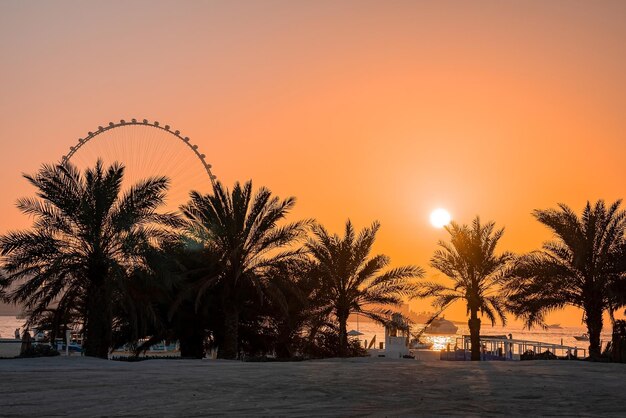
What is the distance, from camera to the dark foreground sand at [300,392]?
10945 mm

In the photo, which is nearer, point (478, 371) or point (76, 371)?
point (76, 371)

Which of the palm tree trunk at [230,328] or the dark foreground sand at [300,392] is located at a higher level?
the palm tree trunk at [230,328]

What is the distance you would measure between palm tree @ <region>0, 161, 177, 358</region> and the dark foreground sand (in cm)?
726

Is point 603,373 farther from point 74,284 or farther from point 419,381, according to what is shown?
point 74,284

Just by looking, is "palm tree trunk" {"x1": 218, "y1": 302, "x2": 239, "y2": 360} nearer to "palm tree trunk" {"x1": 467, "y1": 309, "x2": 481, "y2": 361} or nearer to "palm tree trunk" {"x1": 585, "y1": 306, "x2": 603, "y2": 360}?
"palm tree trunk" {"x1": 467, "y1": 309, "x2": 481, "y2": 361}

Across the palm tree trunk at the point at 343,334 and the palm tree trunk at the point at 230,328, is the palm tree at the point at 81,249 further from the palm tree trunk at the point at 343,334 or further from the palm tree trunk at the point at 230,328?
the palm tree trunk at the point at 343,334

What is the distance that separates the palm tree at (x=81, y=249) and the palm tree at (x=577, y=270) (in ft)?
58.8

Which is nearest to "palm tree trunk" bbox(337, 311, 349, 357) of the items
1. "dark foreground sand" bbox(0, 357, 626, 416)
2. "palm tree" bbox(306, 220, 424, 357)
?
"palm tree" bbox(306, 220, 424, 357)

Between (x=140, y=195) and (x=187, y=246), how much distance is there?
5.45 m

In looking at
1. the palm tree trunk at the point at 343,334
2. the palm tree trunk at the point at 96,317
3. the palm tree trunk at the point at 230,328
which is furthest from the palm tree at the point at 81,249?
the palm tree trunk at the point at 343,334

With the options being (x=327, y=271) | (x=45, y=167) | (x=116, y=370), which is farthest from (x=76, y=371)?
(x=327, y=271)

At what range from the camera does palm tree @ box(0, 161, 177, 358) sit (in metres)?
25.6

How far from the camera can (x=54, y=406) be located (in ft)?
36.0

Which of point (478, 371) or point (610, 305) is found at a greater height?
point (610, 305)
